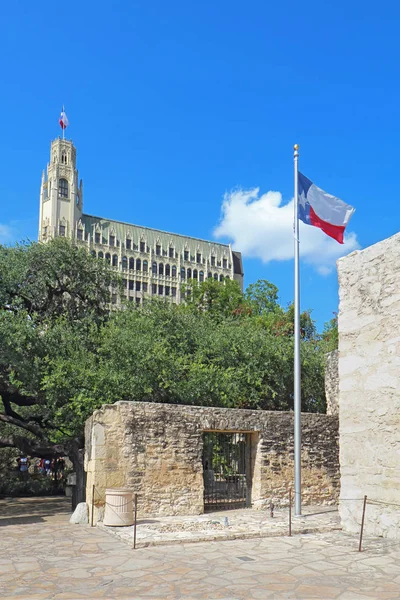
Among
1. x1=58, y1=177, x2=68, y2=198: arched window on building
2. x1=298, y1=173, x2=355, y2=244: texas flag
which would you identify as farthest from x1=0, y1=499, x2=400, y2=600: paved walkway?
x1=58, y1=177, x2=68, y2=198: arched window on building

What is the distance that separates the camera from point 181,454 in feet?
46.2

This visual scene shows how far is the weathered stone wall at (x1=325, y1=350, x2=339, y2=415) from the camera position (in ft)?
60.8

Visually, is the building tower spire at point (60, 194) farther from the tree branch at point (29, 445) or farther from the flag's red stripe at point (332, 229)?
the flag's red stripe at point (332, 229)

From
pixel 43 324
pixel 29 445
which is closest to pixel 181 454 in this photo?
pixel 29 445

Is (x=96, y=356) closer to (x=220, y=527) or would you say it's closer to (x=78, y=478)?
(x=78, y=478)

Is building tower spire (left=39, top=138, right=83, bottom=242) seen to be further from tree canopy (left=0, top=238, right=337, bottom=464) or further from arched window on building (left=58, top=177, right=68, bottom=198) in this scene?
tree canopy (left=0, top=238, right=337, bottom=464)

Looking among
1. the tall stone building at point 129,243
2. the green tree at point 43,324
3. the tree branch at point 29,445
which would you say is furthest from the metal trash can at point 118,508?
the tall stone building at point 129,243

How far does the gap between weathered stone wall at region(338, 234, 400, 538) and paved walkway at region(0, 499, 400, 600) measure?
2.71 feet

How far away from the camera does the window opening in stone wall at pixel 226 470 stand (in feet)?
50.7

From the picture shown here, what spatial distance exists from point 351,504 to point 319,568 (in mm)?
3348

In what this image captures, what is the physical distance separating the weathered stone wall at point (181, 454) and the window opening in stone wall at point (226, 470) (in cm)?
38

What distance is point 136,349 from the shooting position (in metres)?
17.2

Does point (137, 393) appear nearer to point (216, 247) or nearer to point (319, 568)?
point (319, 568)

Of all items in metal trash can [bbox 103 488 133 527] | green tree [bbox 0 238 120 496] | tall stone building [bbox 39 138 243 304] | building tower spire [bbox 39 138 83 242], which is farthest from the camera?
tall stone building [bbox 39 138 243 304]
